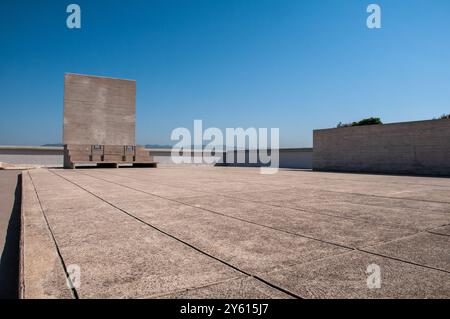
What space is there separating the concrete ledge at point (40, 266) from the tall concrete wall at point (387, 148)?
63.7 ft

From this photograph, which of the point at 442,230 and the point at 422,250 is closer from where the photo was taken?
the point at 422,250

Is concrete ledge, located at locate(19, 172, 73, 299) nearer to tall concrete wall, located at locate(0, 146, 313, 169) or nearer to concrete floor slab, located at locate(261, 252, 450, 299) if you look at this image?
concrete floor slab, located at locate(261, 252, 450, 299)

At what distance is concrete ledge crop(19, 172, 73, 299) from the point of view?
2.09 metres

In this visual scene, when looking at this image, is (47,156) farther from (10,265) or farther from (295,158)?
(10,265)

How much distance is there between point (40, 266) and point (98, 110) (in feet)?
85.1

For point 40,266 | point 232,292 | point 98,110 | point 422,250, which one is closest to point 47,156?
point 98,110

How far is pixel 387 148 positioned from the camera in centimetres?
1959

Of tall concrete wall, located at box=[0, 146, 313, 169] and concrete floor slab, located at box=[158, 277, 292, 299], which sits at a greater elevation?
tall concrete wall, located at box=[0, 146, 313, 169]

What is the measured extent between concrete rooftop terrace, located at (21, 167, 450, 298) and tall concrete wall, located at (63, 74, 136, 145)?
21.8m

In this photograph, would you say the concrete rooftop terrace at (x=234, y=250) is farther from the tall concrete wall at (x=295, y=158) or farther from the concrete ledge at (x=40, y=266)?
the tall concrete wall at (x=295, y=158)

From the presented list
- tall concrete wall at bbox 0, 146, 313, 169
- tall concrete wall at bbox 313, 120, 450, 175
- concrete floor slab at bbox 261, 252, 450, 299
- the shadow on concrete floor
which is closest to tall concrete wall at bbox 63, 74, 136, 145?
tall concrete wall at bbox 0, 146, 313, 169

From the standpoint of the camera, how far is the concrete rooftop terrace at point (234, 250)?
85.6 inches

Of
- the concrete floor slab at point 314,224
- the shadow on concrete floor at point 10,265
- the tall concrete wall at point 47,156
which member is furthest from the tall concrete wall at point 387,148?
the shadow on concrete floor at point 10,265

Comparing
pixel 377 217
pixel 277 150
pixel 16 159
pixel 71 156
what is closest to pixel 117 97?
pixel 71 156
